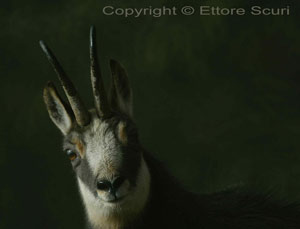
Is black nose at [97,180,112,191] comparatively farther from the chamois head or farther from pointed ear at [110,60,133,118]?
pointed ear at [110,60,133,118]

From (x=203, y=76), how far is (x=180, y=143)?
2.98ft

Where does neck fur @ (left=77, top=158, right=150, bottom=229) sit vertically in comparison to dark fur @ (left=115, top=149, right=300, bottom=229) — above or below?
above

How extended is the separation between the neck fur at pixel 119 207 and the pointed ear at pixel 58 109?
0.47 meters

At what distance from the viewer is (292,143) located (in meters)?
8.38

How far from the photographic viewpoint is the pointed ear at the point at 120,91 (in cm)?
481

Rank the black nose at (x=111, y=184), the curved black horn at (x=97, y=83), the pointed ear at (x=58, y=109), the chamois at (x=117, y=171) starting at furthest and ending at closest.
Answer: the pointed ear at (x=58, y=109) → the curved black horn at (x=97, y=83) → the chamois at (x=117, y=171) → the black nose at (x=111, y=184)

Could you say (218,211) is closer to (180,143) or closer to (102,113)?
(102,113)

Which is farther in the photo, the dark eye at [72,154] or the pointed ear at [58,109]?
the pointed ear at [58,109]

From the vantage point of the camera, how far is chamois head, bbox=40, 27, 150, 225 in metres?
4.29

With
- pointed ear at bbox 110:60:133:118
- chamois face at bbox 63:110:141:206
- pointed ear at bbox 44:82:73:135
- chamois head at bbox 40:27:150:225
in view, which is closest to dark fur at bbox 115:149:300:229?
chamois head at bbox 40:27:150:225

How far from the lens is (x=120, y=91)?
4.86 metres

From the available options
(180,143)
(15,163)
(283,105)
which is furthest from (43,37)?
(283,105)

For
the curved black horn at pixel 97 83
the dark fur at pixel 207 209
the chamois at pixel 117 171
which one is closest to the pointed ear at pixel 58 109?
the chamois at pixel 117 171

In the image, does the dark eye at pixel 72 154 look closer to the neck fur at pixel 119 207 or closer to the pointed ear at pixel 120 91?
the neck fur at pixel 119 207
